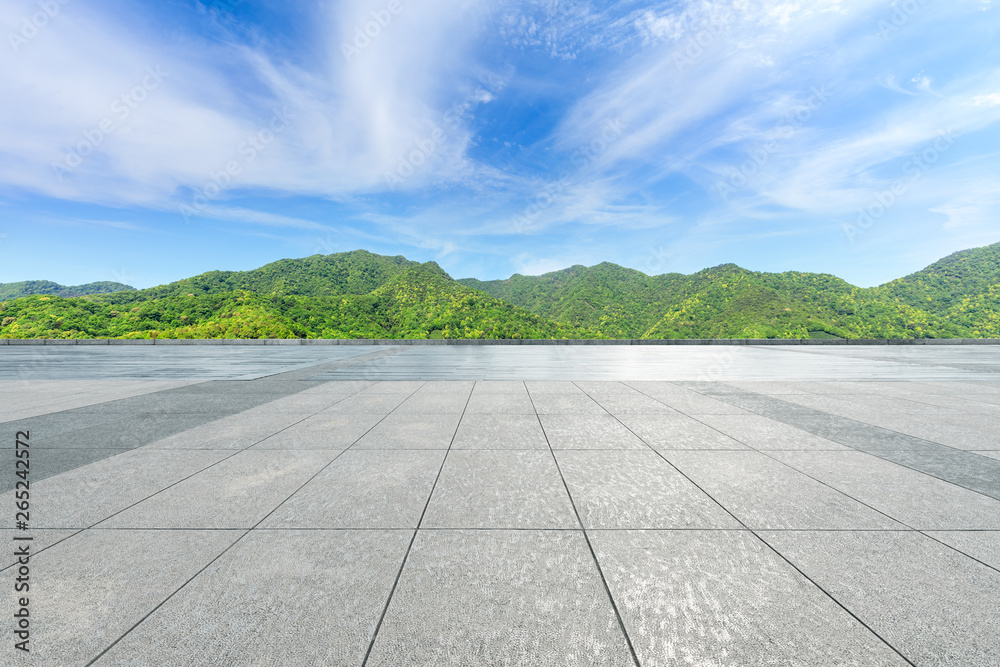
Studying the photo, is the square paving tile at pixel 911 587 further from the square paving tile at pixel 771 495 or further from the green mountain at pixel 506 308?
the green mountain at pixel 506 308

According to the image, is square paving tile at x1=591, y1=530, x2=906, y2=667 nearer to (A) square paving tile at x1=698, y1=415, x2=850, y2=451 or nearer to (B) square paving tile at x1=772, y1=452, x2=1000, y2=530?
(B) square paving tile at x1=772, y1=452, x2=1000, y2=530

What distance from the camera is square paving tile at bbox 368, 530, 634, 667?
6.30ft

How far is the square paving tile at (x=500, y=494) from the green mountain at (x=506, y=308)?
115 ft

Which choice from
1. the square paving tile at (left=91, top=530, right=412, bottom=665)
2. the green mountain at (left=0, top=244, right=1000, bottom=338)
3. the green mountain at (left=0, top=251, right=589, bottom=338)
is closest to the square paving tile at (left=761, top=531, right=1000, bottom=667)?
the square paving tile at (left=91, top=530, right=412, bottom=665)

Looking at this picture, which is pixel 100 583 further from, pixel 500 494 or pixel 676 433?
pixel 676 433

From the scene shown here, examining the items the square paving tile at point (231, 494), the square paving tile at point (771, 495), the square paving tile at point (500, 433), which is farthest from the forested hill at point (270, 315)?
the square paving tile at point (771, 495)

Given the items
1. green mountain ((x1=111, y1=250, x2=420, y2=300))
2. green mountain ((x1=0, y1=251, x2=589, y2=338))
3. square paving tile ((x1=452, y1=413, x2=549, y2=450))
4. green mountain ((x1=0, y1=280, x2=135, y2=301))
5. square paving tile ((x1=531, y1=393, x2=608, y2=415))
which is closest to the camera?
square paving tile ((x1=452, y1=413, x2=549, y2=450))

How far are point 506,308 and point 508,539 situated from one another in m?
49.6

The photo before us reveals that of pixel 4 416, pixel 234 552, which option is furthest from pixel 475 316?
pixel 234 552

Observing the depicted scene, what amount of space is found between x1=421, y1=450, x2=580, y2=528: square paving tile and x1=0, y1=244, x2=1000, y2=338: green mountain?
3491 cm

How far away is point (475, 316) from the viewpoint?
4647cm

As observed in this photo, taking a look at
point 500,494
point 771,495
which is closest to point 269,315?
point 500,494

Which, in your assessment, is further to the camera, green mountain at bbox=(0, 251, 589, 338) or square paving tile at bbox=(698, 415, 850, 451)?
green mountain at bbox=(0, 251, 589, 338)

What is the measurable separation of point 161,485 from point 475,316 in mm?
42641
